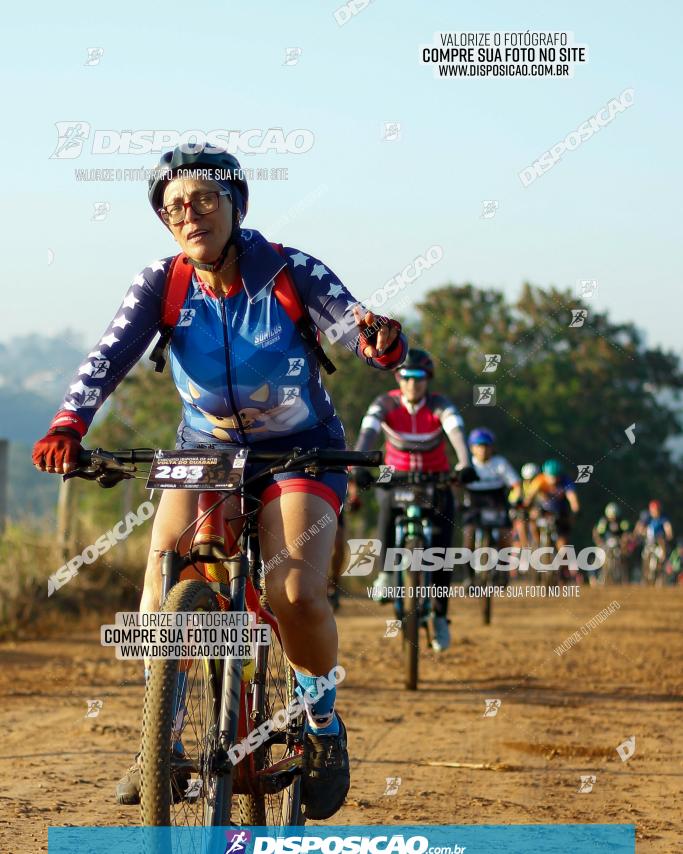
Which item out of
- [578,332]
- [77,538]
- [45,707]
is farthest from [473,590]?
[578,332]

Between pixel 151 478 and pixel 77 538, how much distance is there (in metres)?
12.1

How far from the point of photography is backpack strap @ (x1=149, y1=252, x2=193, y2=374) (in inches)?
192

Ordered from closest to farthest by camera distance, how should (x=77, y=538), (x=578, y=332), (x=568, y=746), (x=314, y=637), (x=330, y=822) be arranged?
1. (x=314, y=637)
2. (x=330, y=822)
3. (x=568, y=746)
4. (x=77, y=538)
5. (x=578, y=332)

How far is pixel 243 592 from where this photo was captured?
14.5 feet

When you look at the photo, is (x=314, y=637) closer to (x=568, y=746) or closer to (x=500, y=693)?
(x=568, y=746)

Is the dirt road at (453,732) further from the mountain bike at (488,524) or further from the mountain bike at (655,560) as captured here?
the mountain bike at (655,560)

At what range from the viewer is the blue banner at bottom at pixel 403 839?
15.9ft

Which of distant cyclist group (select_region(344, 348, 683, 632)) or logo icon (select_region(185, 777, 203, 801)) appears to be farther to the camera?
distant cyclist group (select_region(344, 348, 683, 632))

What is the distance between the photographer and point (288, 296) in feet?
15.9

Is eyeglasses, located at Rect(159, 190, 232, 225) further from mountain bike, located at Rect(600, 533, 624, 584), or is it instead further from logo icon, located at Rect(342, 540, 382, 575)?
mountain bike, located at Rect(600, 533, 624, 584)

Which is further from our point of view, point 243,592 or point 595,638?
point 595,638

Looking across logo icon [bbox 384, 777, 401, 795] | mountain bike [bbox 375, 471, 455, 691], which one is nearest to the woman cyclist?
logo icon [bbox 384, 777, 401, 795]

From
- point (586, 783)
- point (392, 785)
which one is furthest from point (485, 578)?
point (392, 785)

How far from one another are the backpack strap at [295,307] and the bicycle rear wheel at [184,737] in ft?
A: 3.33
